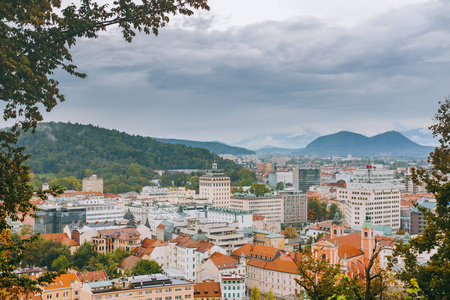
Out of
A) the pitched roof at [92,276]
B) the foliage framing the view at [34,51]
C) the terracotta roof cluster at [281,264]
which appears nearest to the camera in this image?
the foliage framing the view at [34,51]

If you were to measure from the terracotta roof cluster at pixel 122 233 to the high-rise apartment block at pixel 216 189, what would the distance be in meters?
A: 35.1

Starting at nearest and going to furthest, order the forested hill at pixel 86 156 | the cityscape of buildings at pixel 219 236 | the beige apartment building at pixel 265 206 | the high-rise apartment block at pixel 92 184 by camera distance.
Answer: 1. the cityscape of buildings at pixel 219 236
2. the beige apartment building at pixel 265 206
3. the high-rise apartment block at pixel 92 184
4. the forested hill at pixel 86 156

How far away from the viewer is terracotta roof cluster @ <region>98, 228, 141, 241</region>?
63.0 meters

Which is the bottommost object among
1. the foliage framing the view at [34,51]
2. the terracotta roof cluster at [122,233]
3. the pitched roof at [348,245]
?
the terracotta roof cluster at [122,233]

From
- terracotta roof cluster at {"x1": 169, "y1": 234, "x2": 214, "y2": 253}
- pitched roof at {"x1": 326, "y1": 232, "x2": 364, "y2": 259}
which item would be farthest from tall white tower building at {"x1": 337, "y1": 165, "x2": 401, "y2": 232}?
terracotta roof cluster at {"x1": 169, "y1": 234, "x2": 214, "y2": 253}

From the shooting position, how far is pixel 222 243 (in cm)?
5941

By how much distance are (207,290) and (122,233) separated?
Result: 69.8 feet

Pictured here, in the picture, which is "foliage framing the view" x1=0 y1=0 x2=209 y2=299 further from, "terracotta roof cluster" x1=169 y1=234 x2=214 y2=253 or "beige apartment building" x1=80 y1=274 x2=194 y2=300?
"terracotta roof cluster" x1=169 y1=234 x2=214 y2=253

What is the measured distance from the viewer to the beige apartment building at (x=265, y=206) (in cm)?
9600

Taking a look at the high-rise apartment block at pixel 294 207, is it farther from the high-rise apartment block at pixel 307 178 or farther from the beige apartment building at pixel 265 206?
the high-rise apartment block at pixel 307 178

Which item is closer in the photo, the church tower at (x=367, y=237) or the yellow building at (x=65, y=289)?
the yellow building at (x=65, y=289)

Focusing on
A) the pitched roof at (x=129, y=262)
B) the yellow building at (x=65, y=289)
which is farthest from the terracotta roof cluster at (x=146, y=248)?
the yellow building at (x=65, y=289)

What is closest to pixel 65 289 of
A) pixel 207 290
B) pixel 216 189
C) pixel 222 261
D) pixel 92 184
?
pixel 207 290

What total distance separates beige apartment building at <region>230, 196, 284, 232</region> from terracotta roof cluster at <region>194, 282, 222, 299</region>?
157 feet
